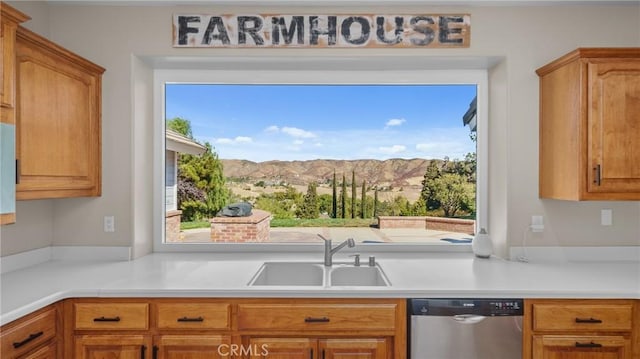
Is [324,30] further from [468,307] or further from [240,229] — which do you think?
[468,307]

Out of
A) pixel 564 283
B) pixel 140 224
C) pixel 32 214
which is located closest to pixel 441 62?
pixel 564 283

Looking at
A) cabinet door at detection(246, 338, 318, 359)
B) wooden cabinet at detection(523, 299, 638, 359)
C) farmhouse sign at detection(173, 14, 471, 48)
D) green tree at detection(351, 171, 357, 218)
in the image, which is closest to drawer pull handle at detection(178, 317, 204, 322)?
cabinet door at detection(246, 338, 318, 359)

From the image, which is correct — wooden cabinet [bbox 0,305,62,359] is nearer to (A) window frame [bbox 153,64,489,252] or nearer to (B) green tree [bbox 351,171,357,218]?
(A) window frame [bbox 153,64,489,252]

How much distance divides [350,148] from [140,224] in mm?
1520

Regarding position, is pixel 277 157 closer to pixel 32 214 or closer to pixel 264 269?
pixel 264 269

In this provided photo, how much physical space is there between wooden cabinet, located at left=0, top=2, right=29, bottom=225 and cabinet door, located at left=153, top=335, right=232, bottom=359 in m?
0.88

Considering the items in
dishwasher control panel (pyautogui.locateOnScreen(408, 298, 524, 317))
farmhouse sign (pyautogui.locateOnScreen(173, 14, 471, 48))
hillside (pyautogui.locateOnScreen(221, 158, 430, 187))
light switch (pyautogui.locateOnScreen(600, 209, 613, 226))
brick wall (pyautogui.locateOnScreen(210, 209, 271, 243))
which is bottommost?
dishwasher control panel (pyautogui.locateOnScreen(408, 298, 524, 317))

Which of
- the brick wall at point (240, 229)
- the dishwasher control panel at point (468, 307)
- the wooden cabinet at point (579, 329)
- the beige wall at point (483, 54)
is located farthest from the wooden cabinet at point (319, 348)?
the beige wall at point (483, 54)

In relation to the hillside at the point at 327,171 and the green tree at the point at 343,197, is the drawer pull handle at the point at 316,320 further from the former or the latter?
the hillside at the point at 327,171

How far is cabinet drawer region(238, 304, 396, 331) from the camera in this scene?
6.05 ft

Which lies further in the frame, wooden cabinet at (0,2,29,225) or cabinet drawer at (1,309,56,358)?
wooden cabinet at (0,2,29,225)

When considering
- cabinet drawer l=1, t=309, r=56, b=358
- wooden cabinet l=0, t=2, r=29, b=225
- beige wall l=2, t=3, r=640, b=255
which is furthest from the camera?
beige wall l=2, t=3, r=640, b=255

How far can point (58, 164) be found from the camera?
209cm

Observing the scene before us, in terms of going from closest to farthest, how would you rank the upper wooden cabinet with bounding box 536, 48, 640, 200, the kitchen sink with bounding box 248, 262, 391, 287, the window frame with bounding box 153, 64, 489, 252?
1. the upper wooden cabinet with bounding box 536, 48, 640, 200
2. the kitchen sink with bounding box 248, 262, 391, 287
3. the window frame with bounding box 153, 64, 489, 252
